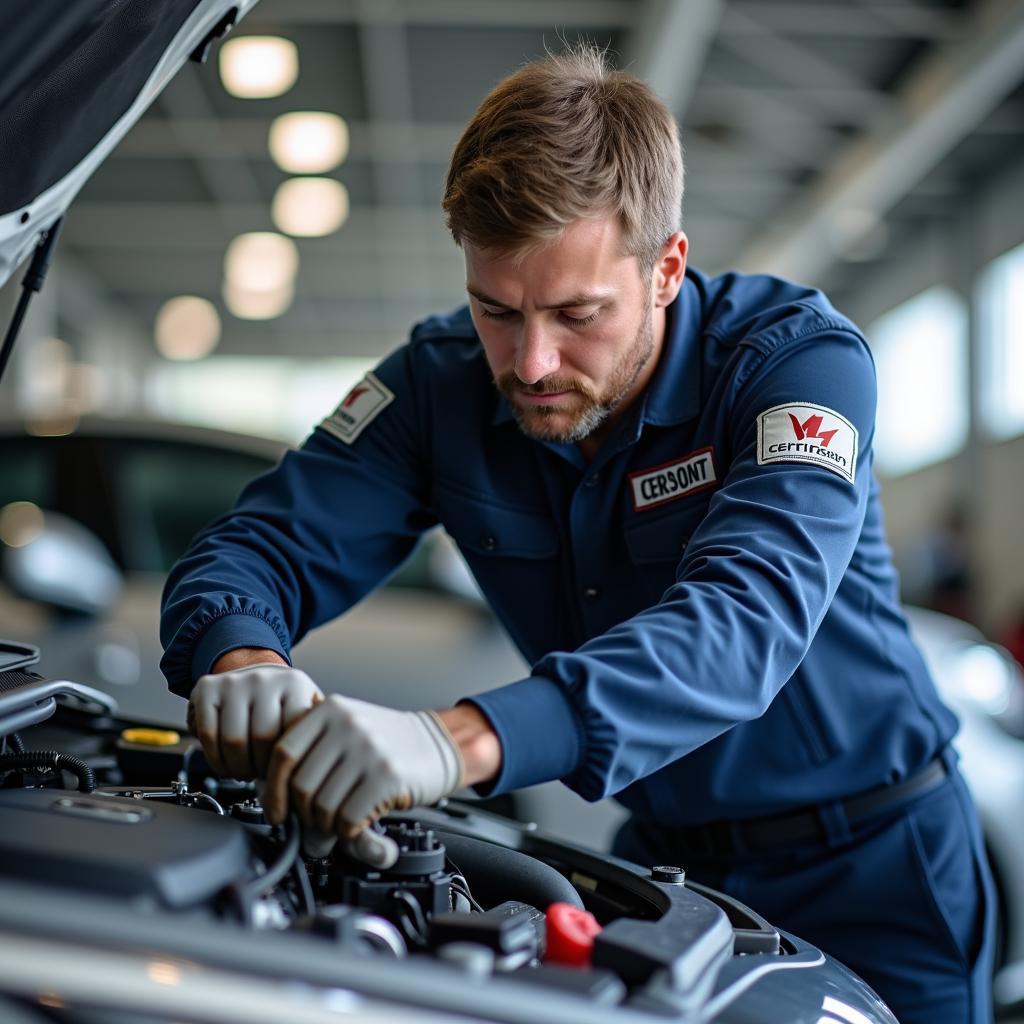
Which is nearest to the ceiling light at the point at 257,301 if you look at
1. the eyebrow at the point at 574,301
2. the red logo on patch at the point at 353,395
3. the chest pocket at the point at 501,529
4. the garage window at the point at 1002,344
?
the garage window at the point at 1002,344

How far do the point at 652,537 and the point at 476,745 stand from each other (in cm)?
57

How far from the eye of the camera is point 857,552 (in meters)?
1.54

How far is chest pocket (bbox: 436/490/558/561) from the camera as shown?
1577mm

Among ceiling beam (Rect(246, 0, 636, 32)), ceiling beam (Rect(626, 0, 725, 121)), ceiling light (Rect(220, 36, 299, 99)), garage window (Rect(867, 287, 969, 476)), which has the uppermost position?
ceiling beam (Rect(246, 0, 636, 32))

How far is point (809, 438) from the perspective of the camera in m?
1.28

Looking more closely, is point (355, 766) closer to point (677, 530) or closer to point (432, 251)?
point (677, 530)

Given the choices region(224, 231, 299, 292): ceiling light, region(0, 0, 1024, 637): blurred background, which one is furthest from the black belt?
region(224, 231, 299, 292): ceiling light

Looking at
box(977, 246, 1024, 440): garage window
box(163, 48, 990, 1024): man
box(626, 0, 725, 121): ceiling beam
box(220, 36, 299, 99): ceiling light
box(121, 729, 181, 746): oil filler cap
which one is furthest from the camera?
box(977, 246, 1024, 440): garage window

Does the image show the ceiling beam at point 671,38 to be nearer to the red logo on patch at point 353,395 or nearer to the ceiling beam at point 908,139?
the ceiling beam at point 908,139

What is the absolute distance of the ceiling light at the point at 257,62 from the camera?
591cm

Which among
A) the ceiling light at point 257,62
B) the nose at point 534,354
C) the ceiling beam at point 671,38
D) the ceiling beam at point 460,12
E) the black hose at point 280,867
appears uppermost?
the ceiling beam at point 460,12

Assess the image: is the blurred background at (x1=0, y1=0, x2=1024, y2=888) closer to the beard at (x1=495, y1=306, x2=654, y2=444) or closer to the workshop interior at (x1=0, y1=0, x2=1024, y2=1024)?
the workshop interior at (x1=0, y1=0, x2=1024, y2=1024)

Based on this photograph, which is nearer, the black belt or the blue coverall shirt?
the blue coverall shirt

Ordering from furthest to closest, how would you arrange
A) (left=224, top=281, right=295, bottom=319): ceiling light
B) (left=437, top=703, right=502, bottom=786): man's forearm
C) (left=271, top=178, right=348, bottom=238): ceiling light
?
1. (left=224, top=281, right=295, bottom=319): ceiling light
2. (left=271, top=178, right=348, bottom=238): ceiling light
3. (left=437, top=703, right=502, bottom=786): man's forearm
